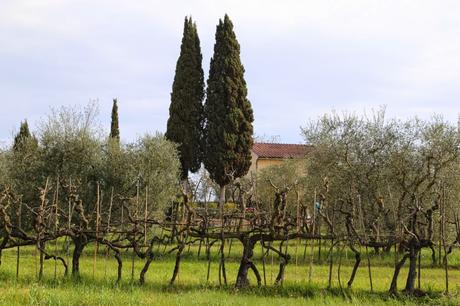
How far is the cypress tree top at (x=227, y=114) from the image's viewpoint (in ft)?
130

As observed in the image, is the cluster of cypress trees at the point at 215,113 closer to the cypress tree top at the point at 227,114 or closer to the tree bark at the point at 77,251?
the cypress tree top at the point at 227,114

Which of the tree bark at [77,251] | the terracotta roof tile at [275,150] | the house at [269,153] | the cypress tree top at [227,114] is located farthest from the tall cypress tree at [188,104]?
the tree bark at [77,251]

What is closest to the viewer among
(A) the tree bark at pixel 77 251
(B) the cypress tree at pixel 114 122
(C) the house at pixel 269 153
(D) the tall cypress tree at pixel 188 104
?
(A) the tree bark at pixel 77 251

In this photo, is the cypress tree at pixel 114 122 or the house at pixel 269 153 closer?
the cypress tree at pixel 114 122

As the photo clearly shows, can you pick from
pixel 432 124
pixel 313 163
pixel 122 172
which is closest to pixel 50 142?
pixel 122 172

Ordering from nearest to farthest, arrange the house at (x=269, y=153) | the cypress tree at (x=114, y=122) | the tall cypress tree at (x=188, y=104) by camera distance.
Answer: the tall cypress tree at (x=188, y=104) < the cypress tree at (x=114, y=122) < the house at (x=269, y=153)

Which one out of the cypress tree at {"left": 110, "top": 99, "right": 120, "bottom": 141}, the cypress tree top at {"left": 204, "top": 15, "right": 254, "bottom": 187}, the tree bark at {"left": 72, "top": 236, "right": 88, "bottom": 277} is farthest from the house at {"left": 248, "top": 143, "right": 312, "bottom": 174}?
the tree bark at {"left": 72, "top": 236, "right": 88, "bottom": 277}

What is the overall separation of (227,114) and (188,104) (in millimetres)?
3216

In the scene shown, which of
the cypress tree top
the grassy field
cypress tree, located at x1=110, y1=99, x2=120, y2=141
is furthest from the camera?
cypress tree, located at x1=110, y1=99, x2=120, y2=141

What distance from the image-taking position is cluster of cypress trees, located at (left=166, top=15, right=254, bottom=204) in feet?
130

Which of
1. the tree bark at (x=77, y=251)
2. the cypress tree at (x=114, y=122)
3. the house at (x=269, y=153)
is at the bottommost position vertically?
the tree bark at (x=77, y=251)

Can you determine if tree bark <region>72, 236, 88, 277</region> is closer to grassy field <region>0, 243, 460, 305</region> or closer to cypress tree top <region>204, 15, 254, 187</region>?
grassy field <region>0, 243, 460, 305</region>

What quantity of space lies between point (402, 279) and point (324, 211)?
3.17 m

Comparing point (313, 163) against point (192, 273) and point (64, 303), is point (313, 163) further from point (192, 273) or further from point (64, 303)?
point (64, 303)
